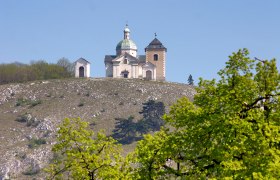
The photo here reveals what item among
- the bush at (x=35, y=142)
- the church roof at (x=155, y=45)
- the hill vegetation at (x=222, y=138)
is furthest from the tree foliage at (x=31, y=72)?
the hill vegetation at (x=222, y=138)

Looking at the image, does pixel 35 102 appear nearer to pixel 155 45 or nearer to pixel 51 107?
pixel 51 107

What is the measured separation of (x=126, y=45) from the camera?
457ft

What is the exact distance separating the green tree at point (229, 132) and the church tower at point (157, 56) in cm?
11455

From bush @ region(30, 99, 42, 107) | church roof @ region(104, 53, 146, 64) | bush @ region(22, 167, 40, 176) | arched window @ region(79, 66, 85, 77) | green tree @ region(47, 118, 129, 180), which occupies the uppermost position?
church roof @ region(104, 53, 146, 64)

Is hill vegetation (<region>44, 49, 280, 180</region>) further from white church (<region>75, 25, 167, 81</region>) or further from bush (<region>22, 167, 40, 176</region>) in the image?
white church (<region>75, 25, 167, 81</region>)

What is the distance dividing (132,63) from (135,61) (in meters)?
0.80

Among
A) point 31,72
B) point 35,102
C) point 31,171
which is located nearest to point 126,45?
point 31,72

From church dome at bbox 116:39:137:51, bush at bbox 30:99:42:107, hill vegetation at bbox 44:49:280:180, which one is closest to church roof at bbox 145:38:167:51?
church dome at bbox 116:39:137:51

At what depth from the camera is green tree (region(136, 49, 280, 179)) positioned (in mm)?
19766

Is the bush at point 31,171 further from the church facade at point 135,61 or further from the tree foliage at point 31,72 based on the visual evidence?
the tree foliage at point 31,72

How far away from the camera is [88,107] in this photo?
118812mm

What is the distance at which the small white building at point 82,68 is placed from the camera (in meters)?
136

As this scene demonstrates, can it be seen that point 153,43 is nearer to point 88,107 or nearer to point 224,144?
point 88,107

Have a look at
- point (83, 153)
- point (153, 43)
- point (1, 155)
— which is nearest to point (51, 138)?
point (1, 155)
